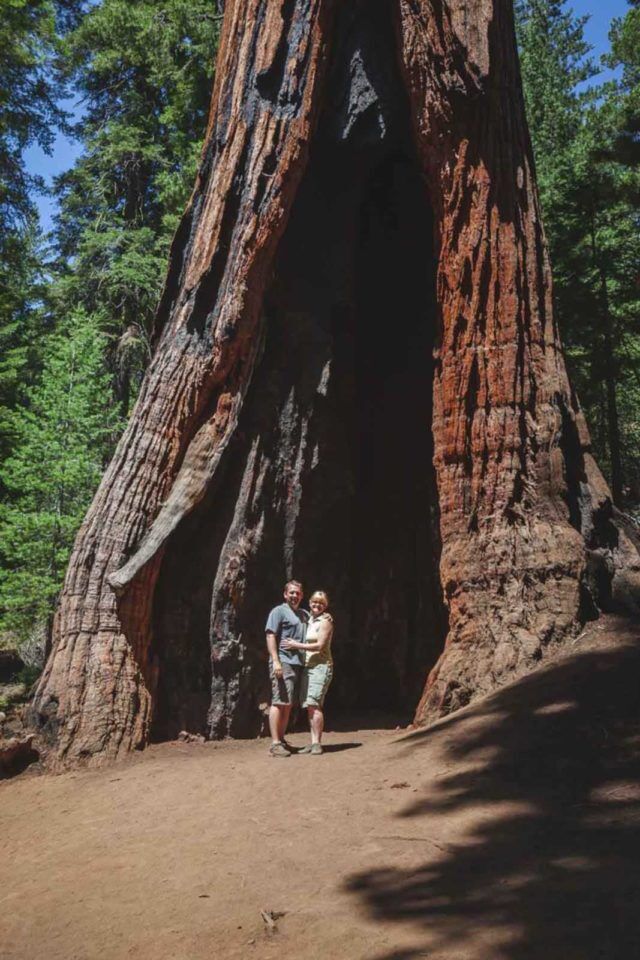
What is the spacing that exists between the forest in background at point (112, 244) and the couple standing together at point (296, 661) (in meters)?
7.58

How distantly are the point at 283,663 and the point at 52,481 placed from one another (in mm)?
8489

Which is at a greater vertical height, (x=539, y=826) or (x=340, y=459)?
(x=340, y=459)

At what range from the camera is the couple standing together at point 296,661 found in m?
6.86

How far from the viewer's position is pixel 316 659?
7.06 metres

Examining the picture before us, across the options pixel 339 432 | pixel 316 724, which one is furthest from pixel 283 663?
pixel 339 432

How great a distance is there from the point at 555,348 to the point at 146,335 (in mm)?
13982

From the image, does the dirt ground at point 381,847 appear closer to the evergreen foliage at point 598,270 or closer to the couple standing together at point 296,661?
the couple standing together at point 296,661

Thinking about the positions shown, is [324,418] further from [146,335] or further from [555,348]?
[146,335]

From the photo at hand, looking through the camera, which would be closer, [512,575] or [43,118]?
[512,575]

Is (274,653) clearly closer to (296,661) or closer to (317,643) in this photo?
(296,661)

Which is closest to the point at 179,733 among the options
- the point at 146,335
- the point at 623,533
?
the point at 623,533

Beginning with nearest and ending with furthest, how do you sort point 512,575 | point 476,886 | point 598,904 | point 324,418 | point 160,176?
point 598,904 < point 476,886 < point 512,575 < point 324,418 < point 160,176

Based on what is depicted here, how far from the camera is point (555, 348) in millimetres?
7844

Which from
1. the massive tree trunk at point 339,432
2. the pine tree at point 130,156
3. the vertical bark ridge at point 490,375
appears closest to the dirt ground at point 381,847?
the vertical bark ridge at point 490,375
